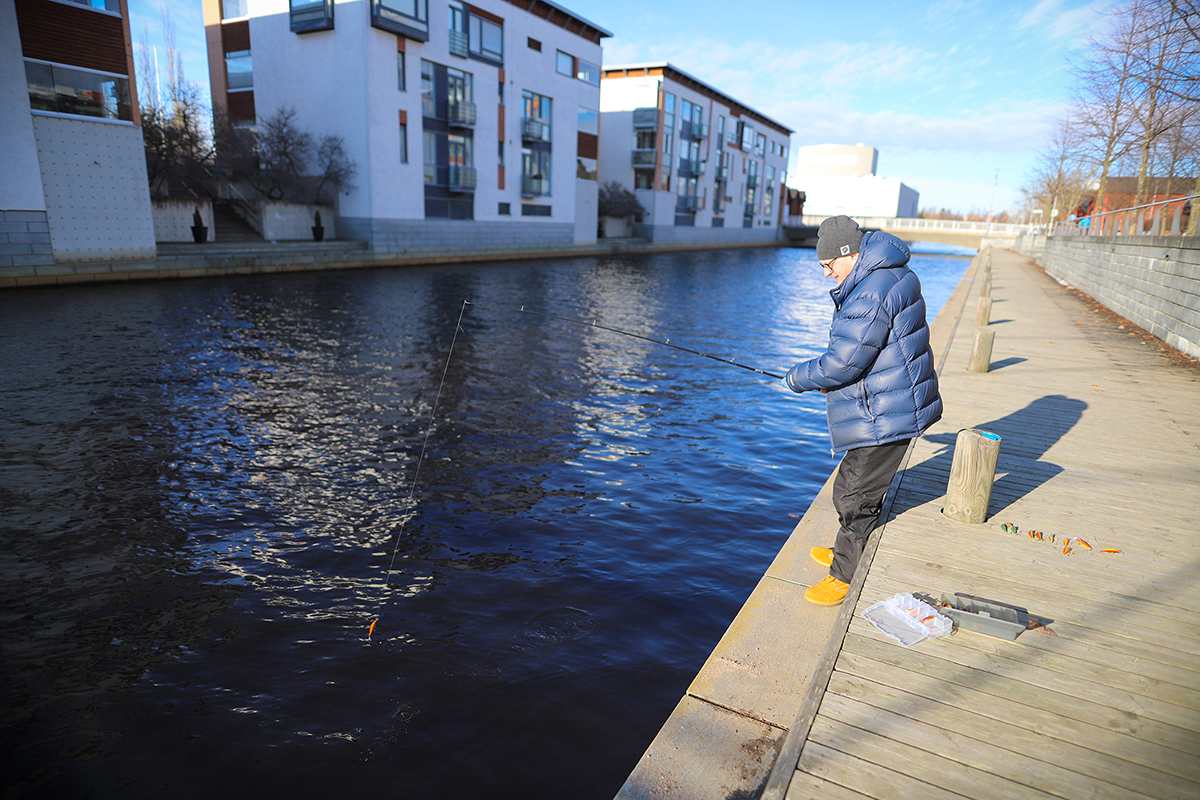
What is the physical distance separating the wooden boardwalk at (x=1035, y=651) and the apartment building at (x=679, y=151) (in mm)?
52624

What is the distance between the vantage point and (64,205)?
2036 cm

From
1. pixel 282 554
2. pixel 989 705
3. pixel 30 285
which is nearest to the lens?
pixel 989 705

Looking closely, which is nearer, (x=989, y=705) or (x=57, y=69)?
(x=989, y=705)

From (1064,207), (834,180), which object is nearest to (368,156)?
(1064,207)

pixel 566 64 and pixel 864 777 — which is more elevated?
pixel 566 64

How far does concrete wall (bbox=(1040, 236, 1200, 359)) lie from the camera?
1150 cm

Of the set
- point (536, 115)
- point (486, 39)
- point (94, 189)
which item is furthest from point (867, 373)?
point (536, 115)

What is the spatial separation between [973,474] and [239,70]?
40404mm

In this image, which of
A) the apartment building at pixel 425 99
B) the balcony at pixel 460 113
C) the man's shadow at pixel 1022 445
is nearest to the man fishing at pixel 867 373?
the man's shadow at pixel 1022 445

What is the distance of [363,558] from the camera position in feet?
18.6

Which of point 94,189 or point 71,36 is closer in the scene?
point 71,36

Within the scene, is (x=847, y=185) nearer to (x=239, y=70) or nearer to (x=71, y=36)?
(x=239, y=70)

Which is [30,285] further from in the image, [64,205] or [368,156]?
[368,156]

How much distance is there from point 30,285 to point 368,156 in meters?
14.9
